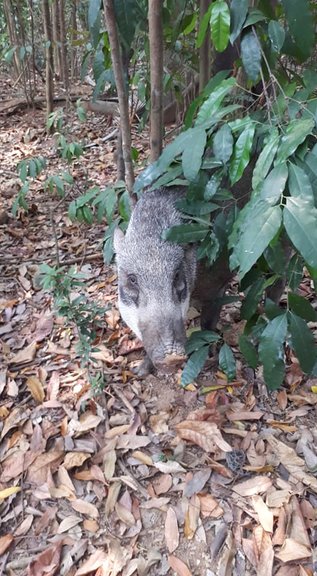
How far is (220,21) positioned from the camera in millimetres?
1484

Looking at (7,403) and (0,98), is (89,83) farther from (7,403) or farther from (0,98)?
(7,403)

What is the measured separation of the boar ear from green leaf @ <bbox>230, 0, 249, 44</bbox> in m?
1.04

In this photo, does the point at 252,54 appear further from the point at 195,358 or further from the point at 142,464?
the point at 142,464

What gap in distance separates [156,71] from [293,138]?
1064 mm

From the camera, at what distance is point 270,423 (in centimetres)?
226

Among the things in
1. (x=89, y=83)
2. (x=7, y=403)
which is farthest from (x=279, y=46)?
(x=89, y=83)

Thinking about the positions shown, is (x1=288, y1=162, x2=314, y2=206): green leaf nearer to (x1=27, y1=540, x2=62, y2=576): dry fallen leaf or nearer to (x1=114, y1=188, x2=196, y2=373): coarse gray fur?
(x1=114, y1=188, x2=196, y2=373): coarse gray fur

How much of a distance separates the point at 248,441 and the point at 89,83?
5801 mm

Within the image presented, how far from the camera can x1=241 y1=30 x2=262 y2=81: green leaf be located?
4.97 ft

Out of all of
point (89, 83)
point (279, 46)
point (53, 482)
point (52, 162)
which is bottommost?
point (53, 482)

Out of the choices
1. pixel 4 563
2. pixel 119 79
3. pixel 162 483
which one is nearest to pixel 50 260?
pixel 119 79

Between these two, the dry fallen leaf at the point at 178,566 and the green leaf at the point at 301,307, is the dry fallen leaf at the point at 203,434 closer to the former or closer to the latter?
the dry fallen leaf at the point at 178,566

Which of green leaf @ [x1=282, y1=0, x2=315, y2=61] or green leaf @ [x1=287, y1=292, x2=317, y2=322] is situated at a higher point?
green leaf @ [x1=282, y1=0, x2=315, y2=61]

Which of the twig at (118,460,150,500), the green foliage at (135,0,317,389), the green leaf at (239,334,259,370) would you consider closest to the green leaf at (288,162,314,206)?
the green foliage at (135,0,317,389)
